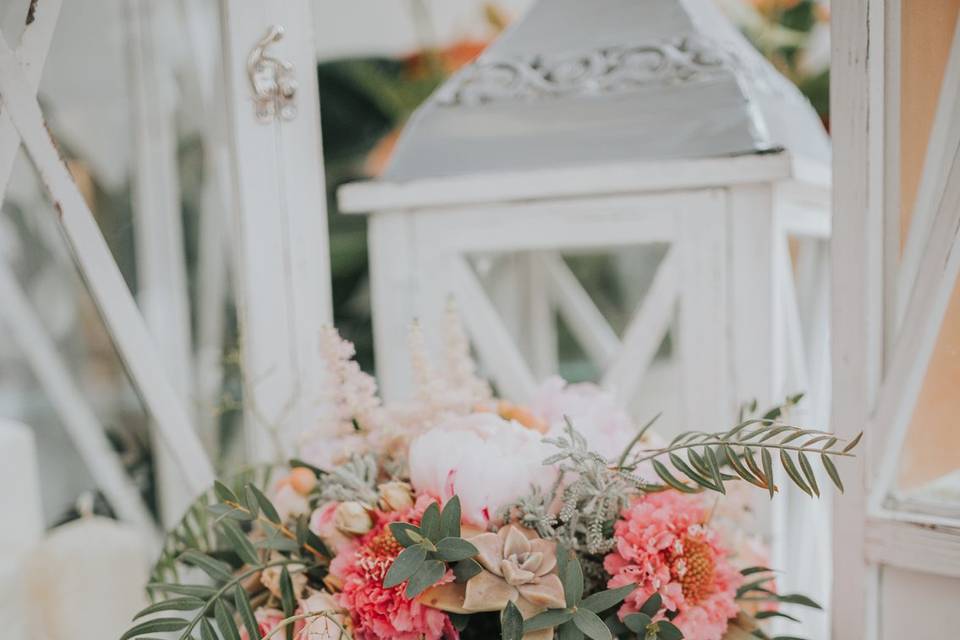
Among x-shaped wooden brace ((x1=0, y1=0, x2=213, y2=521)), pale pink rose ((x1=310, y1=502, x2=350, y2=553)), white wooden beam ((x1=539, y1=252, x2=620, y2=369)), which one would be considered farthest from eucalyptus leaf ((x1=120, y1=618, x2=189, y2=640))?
white wooden beam ((x1=539, y1=252, x2=620, y2=369))

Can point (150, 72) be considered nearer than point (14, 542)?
No

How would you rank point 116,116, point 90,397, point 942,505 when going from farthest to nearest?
point 116,116 < point 90,397 < point 942,505

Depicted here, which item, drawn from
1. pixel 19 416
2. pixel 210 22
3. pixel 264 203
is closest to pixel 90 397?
pixel 19 416

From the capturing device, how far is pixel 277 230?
857mm

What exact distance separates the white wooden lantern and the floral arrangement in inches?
6.4

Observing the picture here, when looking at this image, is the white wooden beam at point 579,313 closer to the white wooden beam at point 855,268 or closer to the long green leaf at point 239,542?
the white wooden beam at point 855,268

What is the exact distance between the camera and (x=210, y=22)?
0.89 m

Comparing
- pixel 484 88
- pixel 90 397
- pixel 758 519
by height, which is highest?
pixel 484 88

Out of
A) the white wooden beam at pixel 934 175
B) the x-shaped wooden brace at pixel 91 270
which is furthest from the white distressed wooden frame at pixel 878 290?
the x-shaped wooden brace at pixel 91 270

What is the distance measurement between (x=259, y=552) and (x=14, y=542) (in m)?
0.26

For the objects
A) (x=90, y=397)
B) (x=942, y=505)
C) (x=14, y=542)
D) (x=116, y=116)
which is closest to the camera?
(x=942, y=505)

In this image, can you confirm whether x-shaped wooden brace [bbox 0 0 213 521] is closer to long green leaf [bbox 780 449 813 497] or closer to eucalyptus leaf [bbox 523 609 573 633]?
eucalyptus leaf [bbox 523 609 573 633]

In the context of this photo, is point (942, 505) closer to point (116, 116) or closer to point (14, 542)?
point (14, 542)

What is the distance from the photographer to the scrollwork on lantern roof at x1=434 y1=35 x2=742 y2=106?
793mm
